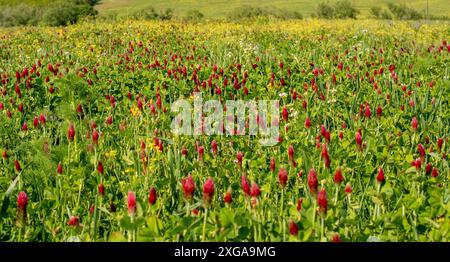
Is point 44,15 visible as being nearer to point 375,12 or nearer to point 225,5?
point 375,12

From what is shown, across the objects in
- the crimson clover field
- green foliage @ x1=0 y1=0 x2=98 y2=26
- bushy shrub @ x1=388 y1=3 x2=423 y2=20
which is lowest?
bushy shrub @ x1=388 y1=3 x2=423 y2=20

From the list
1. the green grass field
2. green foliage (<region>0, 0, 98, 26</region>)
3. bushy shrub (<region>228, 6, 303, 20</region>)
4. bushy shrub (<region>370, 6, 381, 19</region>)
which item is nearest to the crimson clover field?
green foliage (<region>0, 0, 98, 26</region>)

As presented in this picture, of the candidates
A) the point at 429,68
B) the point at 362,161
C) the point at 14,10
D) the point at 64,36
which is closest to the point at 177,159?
Answer: the point at 362,161

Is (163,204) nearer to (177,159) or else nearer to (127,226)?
(177,159)

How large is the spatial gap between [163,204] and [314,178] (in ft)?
3.65

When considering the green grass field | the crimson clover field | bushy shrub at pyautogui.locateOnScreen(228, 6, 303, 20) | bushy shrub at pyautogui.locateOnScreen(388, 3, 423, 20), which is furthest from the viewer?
the green grass field

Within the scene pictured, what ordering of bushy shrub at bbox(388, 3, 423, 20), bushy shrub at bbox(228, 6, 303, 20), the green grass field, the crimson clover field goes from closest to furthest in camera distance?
the crimson clover field
bushy shrub at bbox(228, 6, 303, 20)
bushy shrub at bbox(388, 3, 423, 20)
the green grass field

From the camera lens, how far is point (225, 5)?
192 feet

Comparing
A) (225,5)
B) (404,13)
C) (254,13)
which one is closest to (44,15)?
(254,13)

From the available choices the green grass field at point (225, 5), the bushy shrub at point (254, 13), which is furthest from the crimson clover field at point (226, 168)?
the green grass field at point (225, 5)

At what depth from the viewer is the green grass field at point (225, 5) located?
51.1m

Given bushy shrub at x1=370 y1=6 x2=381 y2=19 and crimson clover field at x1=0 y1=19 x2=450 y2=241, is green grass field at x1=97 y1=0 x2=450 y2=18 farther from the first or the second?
crimson clover field at x1=0 y1=19 x2=450 y2=241

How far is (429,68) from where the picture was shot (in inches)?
273

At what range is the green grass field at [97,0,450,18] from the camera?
51.1 meters
